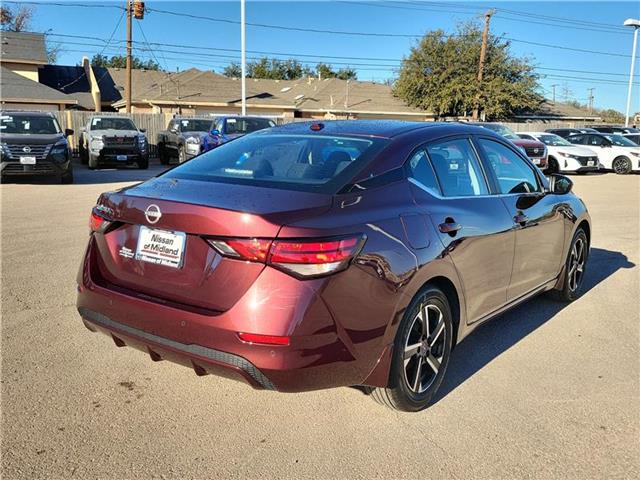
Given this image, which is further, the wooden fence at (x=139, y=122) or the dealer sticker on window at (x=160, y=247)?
the wooden fence at (x=139, y=122)

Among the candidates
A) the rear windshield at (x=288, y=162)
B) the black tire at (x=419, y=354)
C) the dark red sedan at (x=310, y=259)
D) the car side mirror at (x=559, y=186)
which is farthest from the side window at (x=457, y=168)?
the car side mirror at (x=559, y=186)

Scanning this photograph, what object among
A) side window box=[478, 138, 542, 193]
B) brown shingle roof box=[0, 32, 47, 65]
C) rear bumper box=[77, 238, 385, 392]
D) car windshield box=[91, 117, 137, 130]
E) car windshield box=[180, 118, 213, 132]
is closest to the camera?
rear bumper box=[77, 238, 385, 392]

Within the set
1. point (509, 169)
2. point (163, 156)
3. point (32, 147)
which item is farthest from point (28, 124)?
point (509, 169)

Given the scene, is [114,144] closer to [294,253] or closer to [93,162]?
[93,162]

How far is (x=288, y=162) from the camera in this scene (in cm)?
355

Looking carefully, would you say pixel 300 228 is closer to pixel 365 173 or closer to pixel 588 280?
pixel 365 173

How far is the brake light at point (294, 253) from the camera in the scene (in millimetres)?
2643

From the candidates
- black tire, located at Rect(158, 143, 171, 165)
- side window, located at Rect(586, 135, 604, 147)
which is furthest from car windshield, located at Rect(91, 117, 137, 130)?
side window, located at Rect(586, 135, 604, 147)

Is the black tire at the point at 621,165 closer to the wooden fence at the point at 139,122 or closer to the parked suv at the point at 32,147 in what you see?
the wooden fence at the point at 139,122

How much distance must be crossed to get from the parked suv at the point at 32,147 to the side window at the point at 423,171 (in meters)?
12.4

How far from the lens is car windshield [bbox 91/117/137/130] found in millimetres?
19656

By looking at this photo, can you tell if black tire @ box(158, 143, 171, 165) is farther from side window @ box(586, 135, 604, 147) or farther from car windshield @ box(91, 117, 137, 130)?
side window @ box(586, 135, 604, 147)

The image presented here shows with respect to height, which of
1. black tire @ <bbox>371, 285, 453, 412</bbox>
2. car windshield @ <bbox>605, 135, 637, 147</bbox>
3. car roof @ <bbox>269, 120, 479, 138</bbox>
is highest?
car windshield @ <bbox>605, 135, 637, 147</bbox>

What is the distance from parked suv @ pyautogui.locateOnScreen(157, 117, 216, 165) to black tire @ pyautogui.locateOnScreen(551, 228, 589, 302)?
1380cm
